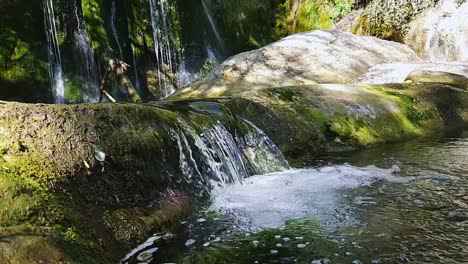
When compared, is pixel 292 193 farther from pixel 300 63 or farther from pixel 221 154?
pixel 300 63

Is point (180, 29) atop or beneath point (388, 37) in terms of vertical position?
atop

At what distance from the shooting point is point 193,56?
15.0m

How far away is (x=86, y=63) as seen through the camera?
40.4 ft

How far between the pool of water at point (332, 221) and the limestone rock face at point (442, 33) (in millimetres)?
8570

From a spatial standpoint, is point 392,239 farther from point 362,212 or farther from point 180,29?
point 180,29

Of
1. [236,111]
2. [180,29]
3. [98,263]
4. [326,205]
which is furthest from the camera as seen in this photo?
[180,29]

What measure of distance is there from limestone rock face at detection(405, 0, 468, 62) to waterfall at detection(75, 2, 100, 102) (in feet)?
29.9

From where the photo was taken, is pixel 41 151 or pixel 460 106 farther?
pixel 460 106

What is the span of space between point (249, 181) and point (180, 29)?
10736mm

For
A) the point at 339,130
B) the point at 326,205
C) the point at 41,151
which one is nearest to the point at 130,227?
the point at 41,151

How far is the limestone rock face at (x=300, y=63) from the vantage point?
10.4 meters

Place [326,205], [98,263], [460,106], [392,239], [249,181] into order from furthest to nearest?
1. [460,106]
2. [249,181]
3. [326,205]
4. [392,239]
5. [98,263]

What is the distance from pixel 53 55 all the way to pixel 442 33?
10724 mm

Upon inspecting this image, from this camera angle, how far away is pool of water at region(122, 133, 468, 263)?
9.70 ft
